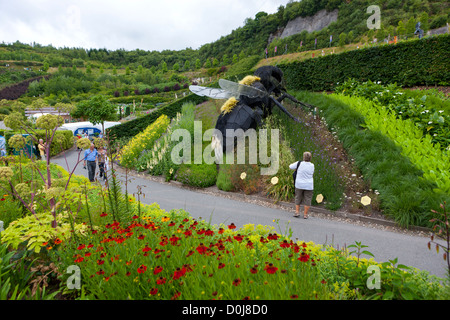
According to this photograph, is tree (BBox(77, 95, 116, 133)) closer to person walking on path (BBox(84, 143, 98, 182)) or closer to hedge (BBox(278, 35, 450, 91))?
person walking on path (BBox(84, 143, 98, 182))

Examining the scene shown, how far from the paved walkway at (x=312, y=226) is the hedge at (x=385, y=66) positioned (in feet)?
36.7

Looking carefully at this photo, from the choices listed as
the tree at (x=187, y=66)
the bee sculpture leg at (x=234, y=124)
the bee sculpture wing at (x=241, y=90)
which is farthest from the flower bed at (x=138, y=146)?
the tree at (x=187, y=66)

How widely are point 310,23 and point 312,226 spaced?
7118 cm

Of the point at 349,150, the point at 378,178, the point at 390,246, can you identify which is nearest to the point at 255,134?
the point at 349,150

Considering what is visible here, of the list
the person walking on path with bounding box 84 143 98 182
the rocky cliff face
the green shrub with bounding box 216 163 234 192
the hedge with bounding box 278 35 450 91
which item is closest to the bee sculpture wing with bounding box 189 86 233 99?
the green shrub with bounding box 216 163 234 192

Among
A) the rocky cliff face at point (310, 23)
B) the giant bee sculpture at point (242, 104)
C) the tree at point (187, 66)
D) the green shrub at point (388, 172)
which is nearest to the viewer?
the green shrub at point (388, 172)

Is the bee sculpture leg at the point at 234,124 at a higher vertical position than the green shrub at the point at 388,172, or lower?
higher

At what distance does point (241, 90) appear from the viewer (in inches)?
370

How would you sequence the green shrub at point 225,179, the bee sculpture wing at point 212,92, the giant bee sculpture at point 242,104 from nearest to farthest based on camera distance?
the green shrub at point 225,179, the bee sculpture wing at point 212,92, the giant bee sculpture at point 242,104

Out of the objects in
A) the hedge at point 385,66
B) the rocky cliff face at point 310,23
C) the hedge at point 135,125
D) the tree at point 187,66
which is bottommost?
the hedge at point 135,125

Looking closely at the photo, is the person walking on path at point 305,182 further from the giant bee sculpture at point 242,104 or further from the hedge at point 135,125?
the hedge at point 135,125

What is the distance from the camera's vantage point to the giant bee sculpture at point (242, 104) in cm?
918

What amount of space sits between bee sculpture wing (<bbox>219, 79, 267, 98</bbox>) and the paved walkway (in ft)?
12.9

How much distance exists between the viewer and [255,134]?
917cm
